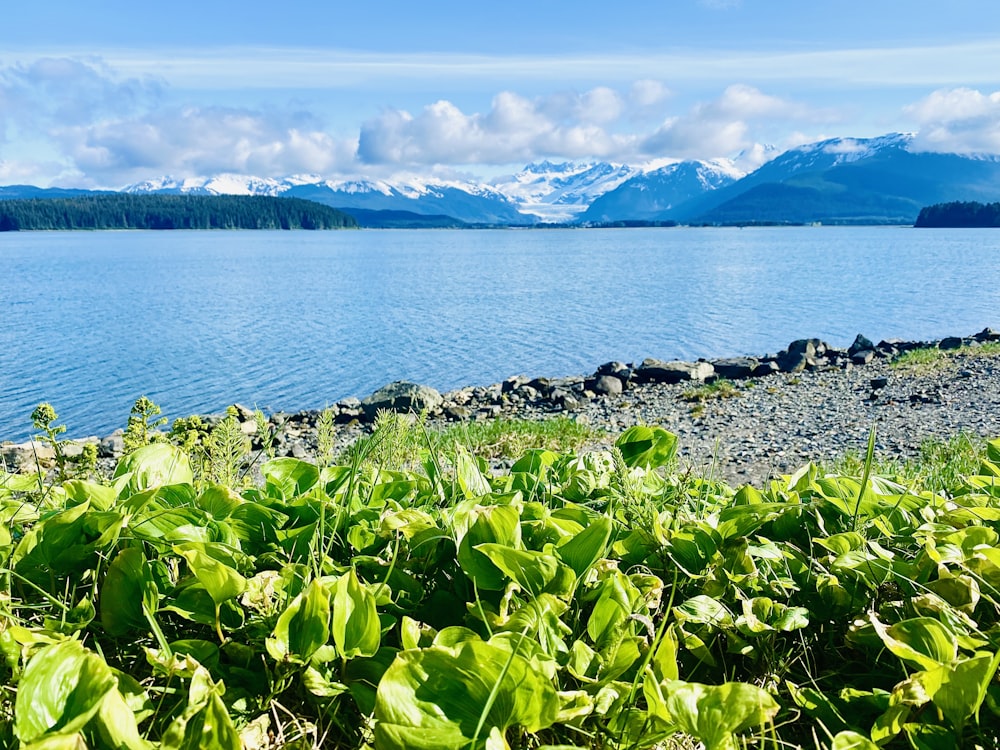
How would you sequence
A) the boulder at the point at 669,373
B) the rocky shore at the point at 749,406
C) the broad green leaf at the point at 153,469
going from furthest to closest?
the boulder at the point at 669,373 < the rocky shore at the point at 749,406 < the broad green leaf at the point at 153,469

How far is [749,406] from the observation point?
18031 mm

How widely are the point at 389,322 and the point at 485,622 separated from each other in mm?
42699

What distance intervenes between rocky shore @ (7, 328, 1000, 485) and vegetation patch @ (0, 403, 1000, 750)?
9322 mm

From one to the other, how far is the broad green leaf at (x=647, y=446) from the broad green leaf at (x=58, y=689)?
6.43 feet

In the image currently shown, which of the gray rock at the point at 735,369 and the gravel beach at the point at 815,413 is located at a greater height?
the gravel beach at the point at 815,413

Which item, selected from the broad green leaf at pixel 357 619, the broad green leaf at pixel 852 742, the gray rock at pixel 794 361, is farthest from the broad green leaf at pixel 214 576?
the gray rock at pixel 794 361

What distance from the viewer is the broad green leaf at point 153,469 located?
2518mm

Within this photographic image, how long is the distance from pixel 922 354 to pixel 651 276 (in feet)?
162

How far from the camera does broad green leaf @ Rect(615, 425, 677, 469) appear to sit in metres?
2.94

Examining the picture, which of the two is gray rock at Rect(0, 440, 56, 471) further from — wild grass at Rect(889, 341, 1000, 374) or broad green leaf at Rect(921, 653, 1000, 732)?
wild grass at Rect(889, 341, 1000, 374)

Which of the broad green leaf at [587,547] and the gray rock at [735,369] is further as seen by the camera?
the gray rock at [735,369]

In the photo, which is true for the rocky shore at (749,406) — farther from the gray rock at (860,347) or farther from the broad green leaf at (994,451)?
the broad green leaf at (994,451)

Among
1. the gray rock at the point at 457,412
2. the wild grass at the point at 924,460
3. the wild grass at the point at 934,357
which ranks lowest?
the gray rock at the point at 457,412

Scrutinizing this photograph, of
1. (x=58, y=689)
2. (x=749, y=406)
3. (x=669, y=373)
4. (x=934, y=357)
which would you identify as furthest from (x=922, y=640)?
(x=934, y=357)
